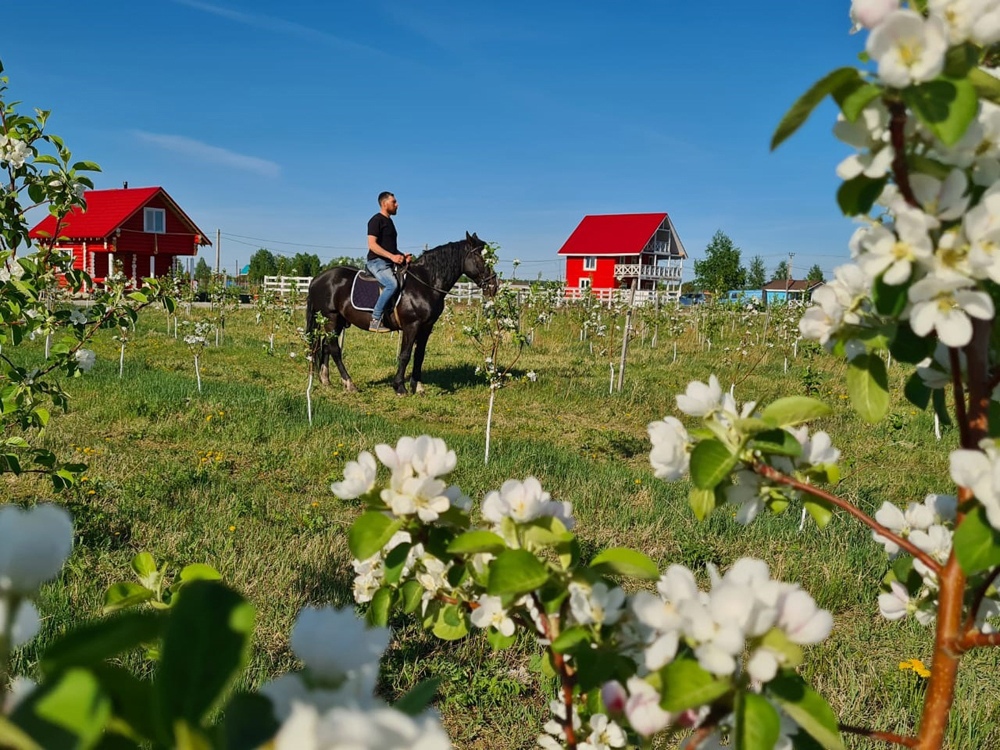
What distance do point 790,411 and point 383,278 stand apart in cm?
843

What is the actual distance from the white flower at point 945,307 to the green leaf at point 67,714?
2.61 feet

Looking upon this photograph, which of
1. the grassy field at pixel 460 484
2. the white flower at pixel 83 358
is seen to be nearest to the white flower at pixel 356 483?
the grassy field at pixel 460 484

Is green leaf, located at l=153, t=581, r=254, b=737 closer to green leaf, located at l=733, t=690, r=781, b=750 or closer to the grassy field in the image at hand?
green leaf, located at l=733, t=690, r=781, b=750

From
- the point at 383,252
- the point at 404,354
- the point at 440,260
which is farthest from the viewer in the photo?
the point at 404,354

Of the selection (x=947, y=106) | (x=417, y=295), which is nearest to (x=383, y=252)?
(x=417, y=295)

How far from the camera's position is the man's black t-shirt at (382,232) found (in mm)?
8781

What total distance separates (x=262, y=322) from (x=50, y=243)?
1620cm

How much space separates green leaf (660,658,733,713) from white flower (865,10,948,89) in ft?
1.92

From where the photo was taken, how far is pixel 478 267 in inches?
348

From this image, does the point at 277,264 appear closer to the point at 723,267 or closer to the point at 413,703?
the point at 723,267

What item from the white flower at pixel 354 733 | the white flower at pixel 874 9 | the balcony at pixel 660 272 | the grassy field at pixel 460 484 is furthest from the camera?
the balcony at pixel 660 272

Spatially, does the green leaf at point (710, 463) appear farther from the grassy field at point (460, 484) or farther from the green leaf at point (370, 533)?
the grassy field at point (460, 484)

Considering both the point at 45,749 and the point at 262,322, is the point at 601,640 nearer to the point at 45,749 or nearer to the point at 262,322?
the point at 45,749

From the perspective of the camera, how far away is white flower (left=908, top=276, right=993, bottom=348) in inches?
29.7
